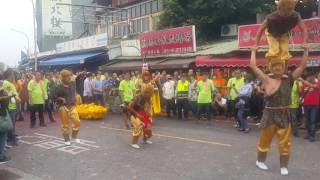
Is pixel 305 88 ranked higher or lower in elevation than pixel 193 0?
lower

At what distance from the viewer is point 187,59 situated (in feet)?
67.6

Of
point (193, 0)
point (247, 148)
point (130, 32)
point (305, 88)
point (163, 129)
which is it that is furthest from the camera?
point (130, 32)

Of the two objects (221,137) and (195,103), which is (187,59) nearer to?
(195,103)

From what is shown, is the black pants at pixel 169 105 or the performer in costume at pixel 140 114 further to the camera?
the black pants at pixel 169 105

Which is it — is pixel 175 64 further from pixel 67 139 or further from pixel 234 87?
pixel 67 139

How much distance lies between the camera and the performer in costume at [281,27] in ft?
25.3

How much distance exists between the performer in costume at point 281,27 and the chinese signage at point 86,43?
2112 centimetres

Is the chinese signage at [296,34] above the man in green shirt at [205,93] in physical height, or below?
above

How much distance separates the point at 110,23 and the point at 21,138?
2051 cm

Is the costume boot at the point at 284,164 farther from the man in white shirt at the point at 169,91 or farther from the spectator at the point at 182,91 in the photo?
the man in white shirt at the point at 169,91

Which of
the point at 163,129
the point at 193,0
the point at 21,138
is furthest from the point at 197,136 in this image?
the point at 193,0

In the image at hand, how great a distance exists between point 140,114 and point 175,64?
376 inches

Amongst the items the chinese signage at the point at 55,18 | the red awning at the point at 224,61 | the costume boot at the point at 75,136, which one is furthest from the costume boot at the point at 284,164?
the chinese signage at the point at 55,18

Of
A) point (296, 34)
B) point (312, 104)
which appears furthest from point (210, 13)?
point (312, 104)
